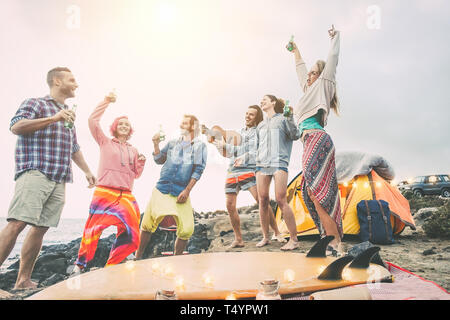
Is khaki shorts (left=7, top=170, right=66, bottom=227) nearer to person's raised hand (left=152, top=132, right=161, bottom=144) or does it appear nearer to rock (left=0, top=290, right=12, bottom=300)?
rock (left=0, top=290, right=12, bottom=300)

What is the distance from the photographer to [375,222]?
4516mm

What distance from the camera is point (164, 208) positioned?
3.96 m

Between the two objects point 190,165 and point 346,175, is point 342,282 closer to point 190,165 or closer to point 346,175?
point 190,165

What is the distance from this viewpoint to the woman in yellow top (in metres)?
2.94

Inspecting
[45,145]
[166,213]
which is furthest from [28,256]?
[166,213]

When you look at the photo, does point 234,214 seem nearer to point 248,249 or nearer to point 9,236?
point 248,249

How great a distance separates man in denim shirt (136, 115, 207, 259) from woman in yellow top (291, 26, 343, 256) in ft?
5.62

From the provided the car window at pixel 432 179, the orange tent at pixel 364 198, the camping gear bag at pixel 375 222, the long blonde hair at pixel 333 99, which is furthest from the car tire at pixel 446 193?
the long blonde hair at pixel 333 99

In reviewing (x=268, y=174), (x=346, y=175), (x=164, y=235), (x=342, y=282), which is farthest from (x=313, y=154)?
(x=164, y=235)

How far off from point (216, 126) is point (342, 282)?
12.3ft

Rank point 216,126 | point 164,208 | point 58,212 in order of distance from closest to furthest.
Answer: point 58,212
point 164,208
point 216,126

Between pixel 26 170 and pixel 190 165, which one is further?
pixel 190 165
